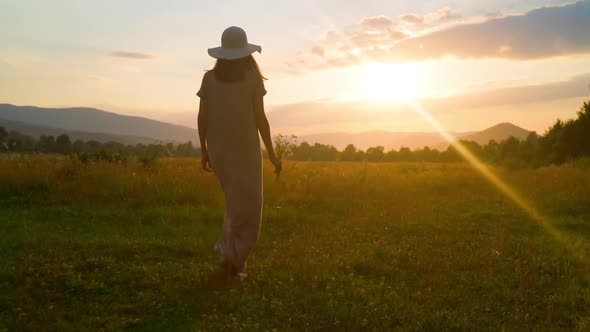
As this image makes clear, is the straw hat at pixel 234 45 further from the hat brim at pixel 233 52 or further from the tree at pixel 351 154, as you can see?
the tree at pixel 351 154

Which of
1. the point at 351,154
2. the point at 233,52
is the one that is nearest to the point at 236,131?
the point at 233,52

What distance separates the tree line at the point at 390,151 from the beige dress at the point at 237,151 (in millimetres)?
11160

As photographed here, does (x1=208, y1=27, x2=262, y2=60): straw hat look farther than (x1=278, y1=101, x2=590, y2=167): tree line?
No

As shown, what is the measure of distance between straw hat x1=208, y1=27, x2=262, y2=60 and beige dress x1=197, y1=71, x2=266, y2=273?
27 cm

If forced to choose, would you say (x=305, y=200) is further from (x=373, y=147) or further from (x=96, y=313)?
(x=373, y=147)

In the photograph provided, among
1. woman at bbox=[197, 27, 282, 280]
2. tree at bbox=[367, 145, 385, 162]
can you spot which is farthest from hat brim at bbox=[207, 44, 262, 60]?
tree at bbox=[367, 145, 385, 162]

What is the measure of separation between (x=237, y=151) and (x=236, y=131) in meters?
0.22

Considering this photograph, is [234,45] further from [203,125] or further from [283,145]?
[283,145]

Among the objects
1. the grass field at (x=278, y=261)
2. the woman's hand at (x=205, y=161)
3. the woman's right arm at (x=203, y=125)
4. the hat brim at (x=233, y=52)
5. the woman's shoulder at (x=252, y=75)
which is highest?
the hat brim at (x=233, y=52)

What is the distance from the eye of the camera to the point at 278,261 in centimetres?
674

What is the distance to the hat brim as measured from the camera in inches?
208

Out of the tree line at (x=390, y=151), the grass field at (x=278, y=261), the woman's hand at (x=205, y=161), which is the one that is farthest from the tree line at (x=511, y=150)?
the woman's hand at (x=205, y=161)

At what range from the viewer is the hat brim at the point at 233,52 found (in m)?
5.27

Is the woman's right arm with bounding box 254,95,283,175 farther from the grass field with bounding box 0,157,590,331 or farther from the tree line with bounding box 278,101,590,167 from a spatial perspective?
the tree line with bounding box 278,101,590,167
